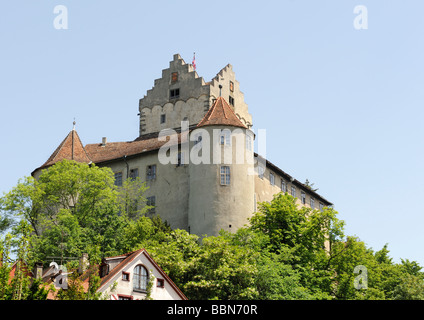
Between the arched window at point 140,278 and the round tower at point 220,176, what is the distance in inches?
557

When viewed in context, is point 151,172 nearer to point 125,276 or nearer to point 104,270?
point 104,270

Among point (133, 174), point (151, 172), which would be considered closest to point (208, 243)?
point (151, 172)

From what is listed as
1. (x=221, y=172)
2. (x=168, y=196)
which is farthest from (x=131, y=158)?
(x=221, y=172)

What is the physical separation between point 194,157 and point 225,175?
10.7 feet

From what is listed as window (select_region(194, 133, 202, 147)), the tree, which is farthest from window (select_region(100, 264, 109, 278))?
window (select_region(194, 133, 202, 147))

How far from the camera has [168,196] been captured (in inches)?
2410

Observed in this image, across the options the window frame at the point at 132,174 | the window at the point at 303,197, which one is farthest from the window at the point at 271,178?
the window frame at the point at 132,174

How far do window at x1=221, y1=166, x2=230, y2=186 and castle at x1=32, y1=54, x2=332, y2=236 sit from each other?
0.24 feet

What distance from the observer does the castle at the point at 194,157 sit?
56875 millimetres

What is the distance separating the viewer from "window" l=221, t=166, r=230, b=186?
57041mm

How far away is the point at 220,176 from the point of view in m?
57.2

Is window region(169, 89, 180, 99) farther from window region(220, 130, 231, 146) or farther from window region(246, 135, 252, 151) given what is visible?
window region(220, 130, 231, 146)
